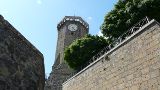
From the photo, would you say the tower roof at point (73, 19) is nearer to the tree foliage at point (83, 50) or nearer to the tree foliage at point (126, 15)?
Result: the tree foliage at point (83, 50)

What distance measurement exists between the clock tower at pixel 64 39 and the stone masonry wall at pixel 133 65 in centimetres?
2039

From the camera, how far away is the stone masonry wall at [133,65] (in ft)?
35.7

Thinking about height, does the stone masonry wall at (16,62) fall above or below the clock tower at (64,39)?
below

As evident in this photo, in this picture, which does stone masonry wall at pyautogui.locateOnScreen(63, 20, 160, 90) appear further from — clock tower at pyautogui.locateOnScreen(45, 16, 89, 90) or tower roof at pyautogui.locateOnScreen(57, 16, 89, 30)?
tower roof at pyautogui.locateOnScreen(57, 16, 89, 30)

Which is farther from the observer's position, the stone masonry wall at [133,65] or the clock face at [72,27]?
the clock face at [72,27]

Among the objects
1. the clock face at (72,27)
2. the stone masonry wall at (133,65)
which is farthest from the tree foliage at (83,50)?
the clock face at (72,27)

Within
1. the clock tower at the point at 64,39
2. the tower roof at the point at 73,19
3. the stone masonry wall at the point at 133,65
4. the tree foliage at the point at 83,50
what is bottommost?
the stone masonry wall at the point at 133,65

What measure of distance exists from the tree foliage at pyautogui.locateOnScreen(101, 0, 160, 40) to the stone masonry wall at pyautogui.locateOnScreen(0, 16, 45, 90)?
505 inches

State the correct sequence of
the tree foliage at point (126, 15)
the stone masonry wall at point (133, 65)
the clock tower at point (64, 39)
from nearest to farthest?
the stone masonry wall at point (133, 65)
the tree foliage at point (126, 15)
the clock tower at point (64, 39)

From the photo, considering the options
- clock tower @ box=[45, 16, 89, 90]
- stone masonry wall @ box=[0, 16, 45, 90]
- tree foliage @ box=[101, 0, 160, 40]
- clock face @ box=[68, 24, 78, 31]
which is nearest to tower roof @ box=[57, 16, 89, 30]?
clock tower @ box=[45, 16, 89, 90]

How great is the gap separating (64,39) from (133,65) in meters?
28.5

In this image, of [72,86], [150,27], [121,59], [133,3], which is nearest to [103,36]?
[133,3]

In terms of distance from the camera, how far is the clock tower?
116ft

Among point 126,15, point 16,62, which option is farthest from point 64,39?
point 16,62
